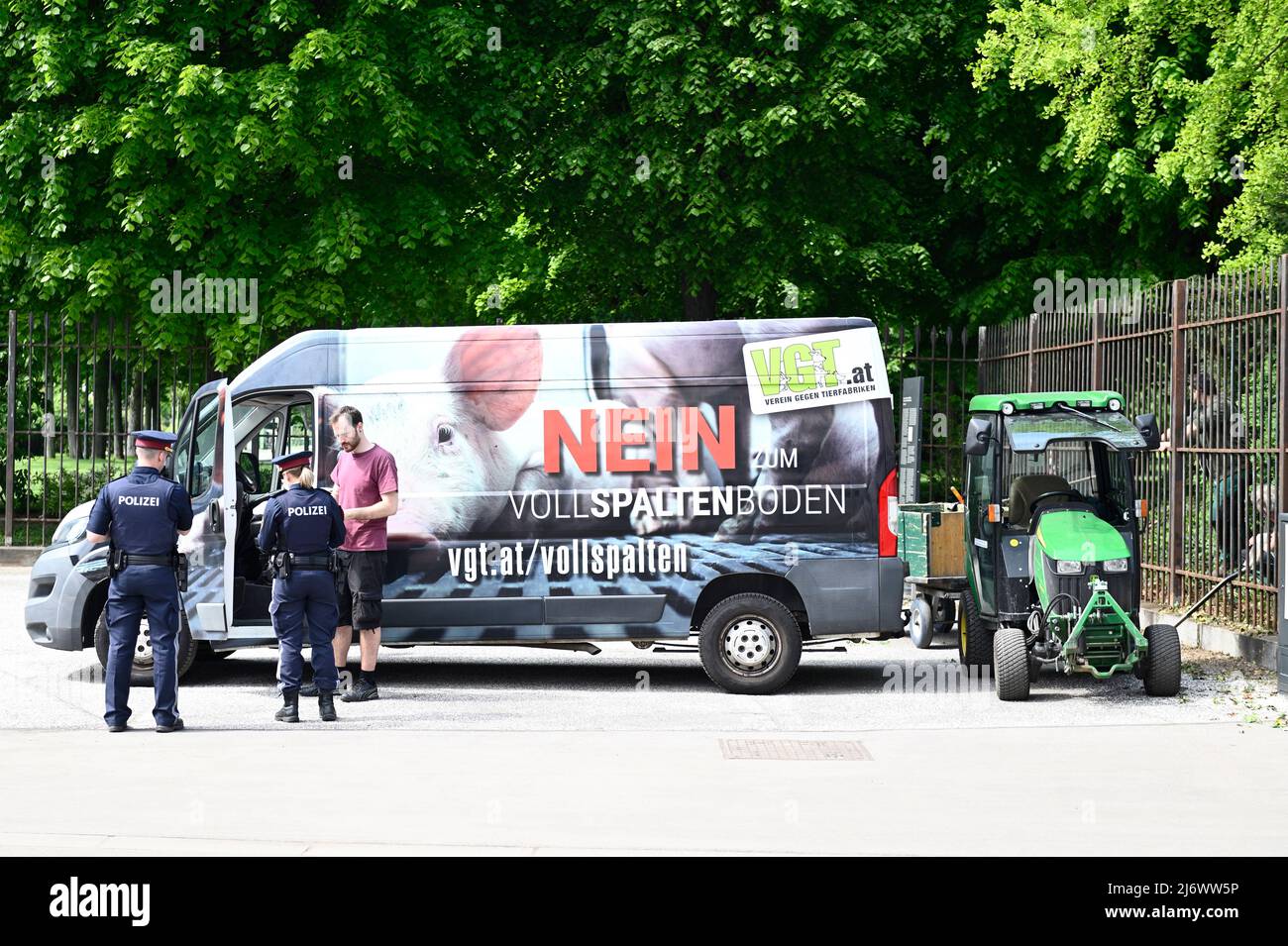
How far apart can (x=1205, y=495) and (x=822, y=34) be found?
38.6ft

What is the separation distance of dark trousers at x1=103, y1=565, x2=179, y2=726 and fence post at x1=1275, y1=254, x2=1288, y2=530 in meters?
8.07

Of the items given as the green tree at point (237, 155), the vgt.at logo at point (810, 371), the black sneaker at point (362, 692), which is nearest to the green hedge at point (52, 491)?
the green tree at point (237, 155)

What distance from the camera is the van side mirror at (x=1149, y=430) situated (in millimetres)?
11281

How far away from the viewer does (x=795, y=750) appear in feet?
30.1

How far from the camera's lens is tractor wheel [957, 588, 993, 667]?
12.5m

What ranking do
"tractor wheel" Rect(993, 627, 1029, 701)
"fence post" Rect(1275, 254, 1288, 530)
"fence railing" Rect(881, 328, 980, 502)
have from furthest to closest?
"fence railing" Rect(881, 328, 980, 502), "fence post" Rect(1275, 254, 1288, 530), "tractor wheel" Rect(993, 627, 1029, 701)

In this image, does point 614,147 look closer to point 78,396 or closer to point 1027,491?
point 78,396

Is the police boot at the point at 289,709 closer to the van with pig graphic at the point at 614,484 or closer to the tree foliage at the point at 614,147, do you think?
the van with pig graphic at the point at 614,484

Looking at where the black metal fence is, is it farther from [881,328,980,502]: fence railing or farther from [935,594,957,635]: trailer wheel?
[935,594,957,635]: trailer wheel

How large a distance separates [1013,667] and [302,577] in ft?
15.6

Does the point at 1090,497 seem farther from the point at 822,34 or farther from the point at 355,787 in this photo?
the point at 822,34

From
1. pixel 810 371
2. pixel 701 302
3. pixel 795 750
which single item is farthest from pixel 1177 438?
pixel 701 302

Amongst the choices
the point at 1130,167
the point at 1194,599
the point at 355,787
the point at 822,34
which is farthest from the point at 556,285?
the point at 355,787

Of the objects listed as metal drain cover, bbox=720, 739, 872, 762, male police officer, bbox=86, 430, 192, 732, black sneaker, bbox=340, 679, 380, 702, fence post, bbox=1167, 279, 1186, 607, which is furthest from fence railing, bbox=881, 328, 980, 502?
male police officer, bbox=86, 430, 192, 732
